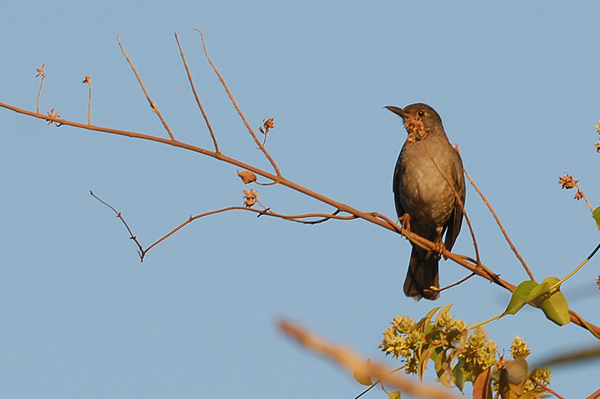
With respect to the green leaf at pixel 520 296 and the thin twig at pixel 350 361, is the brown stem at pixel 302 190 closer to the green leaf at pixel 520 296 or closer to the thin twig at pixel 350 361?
the green leaf at pixel 520 296

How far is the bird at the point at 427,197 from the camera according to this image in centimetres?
736

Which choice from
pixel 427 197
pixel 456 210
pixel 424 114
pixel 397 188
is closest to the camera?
pixel 427 197

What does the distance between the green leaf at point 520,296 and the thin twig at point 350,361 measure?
6.24ft

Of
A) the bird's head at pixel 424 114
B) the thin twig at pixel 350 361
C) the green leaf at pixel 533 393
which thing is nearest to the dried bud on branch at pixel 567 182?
the green leaf at pixel 533 393

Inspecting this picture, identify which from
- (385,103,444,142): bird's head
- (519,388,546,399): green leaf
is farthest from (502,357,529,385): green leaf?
(385,103,444,142): bird's head

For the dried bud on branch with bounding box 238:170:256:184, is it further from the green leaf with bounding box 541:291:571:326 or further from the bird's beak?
the bird's beak

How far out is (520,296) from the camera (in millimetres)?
2463

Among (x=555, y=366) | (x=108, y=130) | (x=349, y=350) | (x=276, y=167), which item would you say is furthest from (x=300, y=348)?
(x=276, y=167)

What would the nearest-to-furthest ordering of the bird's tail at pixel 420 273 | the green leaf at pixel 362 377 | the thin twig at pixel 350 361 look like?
the thin twig at pixel 350 361 < the green leaf at pixel 362 377 < the bird's tail at pixel 420 273

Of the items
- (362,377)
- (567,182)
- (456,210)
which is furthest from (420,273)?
(362,377)

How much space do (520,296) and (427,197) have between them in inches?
195

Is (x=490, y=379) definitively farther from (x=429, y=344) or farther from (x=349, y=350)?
(x=349, y=350)

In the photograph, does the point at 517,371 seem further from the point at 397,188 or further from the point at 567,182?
the point at 397,188

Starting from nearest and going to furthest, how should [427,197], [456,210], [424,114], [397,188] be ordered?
[427,197]
[456,210]
[397,188]
[424,114]
